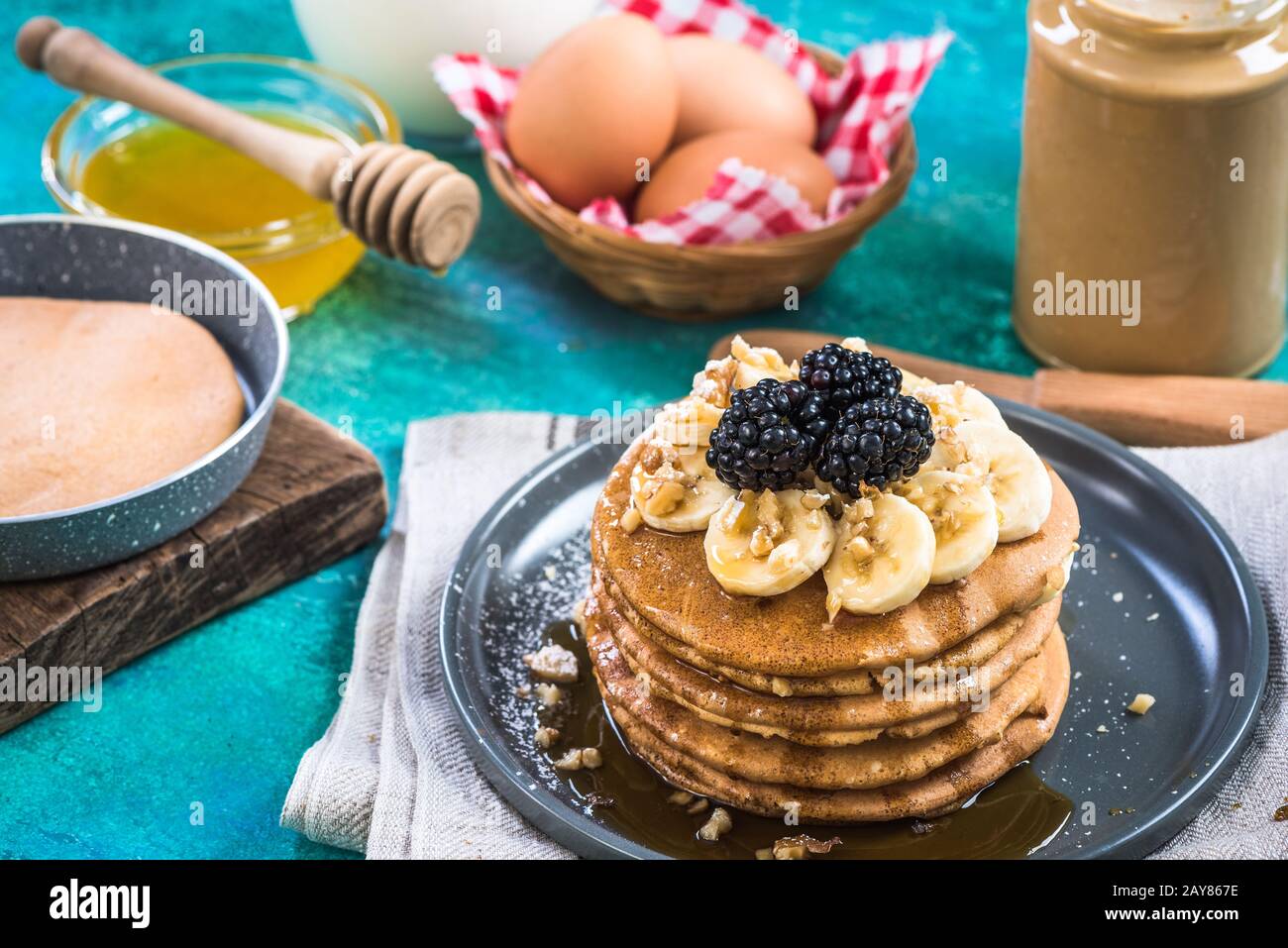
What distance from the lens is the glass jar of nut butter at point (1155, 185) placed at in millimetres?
2414

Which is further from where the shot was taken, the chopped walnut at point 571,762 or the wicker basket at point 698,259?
the wicker basket at point 698,259

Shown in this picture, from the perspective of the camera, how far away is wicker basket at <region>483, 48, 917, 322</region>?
2.72 meters

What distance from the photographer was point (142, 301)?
2.70 metres

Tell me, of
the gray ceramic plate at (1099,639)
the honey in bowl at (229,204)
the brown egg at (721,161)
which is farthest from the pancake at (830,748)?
the honey in bowl at (229,204)

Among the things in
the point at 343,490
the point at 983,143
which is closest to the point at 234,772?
the point at 343,490

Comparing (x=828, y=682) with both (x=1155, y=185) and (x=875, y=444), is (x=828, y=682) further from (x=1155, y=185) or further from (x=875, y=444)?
(x=1155, y=185)

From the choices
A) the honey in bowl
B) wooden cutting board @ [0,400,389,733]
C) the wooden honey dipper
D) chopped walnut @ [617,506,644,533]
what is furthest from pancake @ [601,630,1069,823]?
the honey in bowl

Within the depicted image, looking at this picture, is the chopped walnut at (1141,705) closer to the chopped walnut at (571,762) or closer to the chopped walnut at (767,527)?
the chopped walnut at (767,527)

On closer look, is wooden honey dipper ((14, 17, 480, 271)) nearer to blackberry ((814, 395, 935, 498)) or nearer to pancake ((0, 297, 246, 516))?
pancake ((0, 297, 246, 516))

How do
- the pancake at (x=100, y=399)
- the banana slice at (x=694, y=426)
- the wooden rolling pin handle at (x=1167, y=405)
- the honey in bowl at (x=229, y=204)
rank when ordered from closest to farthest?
the banana slice at (x=694, y=426)
the pancake at (x=100, y=399)
the wooden rolling pin handle at (x=1167, y=405)
the honey in bowl at (x=229, y=204)

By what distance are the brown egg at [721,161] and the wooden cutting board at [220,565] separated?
2.53 feet

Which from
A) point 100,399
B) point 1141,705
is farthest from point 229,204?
point 1141,705

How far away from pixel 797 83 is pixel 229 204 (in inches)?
46.3

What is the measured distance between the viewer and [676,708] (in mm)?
1979
